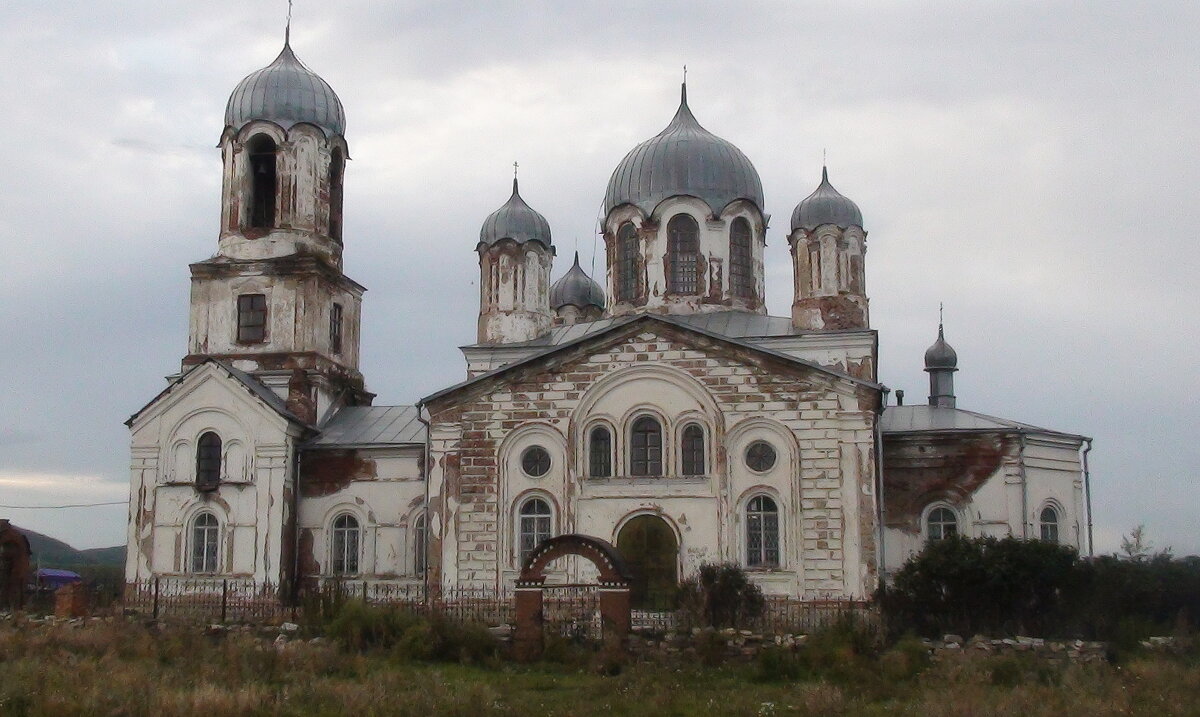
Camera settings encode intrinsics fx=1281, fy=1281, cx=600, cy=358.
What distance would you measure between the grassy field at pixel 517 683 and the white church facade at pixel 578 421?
6122 mm

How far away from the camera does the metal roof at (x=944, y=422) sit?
83.1 feet

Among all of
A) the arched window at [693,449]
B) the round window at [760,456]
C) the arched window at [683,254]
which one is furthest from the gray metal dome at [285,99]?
the round window at [760,456]

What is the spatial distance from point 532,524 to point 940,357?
12014 millimetres

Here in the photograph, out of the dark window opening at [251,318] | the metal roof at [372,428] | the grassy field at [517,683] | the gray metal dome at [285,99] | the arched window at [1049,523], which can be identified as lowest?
the grassy field at [517,683]

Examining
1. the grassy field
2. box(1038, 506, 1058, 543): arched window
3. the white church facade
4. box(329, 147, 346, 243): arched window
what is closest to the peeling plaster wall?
the white church facade

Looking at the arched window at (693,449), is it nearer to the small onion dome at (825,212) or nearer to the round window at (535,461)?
the round window at (535,461)

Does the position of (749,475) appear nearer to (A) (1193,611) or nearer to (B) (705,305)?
(B) (705,305)

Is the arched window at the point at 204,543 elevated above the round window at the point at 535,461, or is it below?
below

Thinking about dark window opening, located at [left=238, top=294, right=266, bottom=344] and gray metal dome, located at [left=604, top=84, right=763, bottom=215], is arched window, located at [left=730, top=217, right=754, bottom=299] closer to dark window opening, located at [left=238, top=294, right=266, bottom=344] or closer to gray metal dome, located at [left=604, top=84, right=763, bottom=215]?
gray metal dome, located at [left=604, top=84, right=763, bottom=215]

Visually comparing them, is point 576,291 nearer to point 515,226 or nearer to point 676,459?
point 515,226

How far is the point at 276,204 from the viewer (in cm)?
2844

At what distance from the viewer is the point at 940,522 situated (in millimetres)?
25344

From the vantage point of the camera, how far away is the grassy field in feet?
44.2

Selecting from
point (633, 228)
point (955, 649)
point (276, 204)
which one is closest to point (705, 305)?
point (633, 228)
